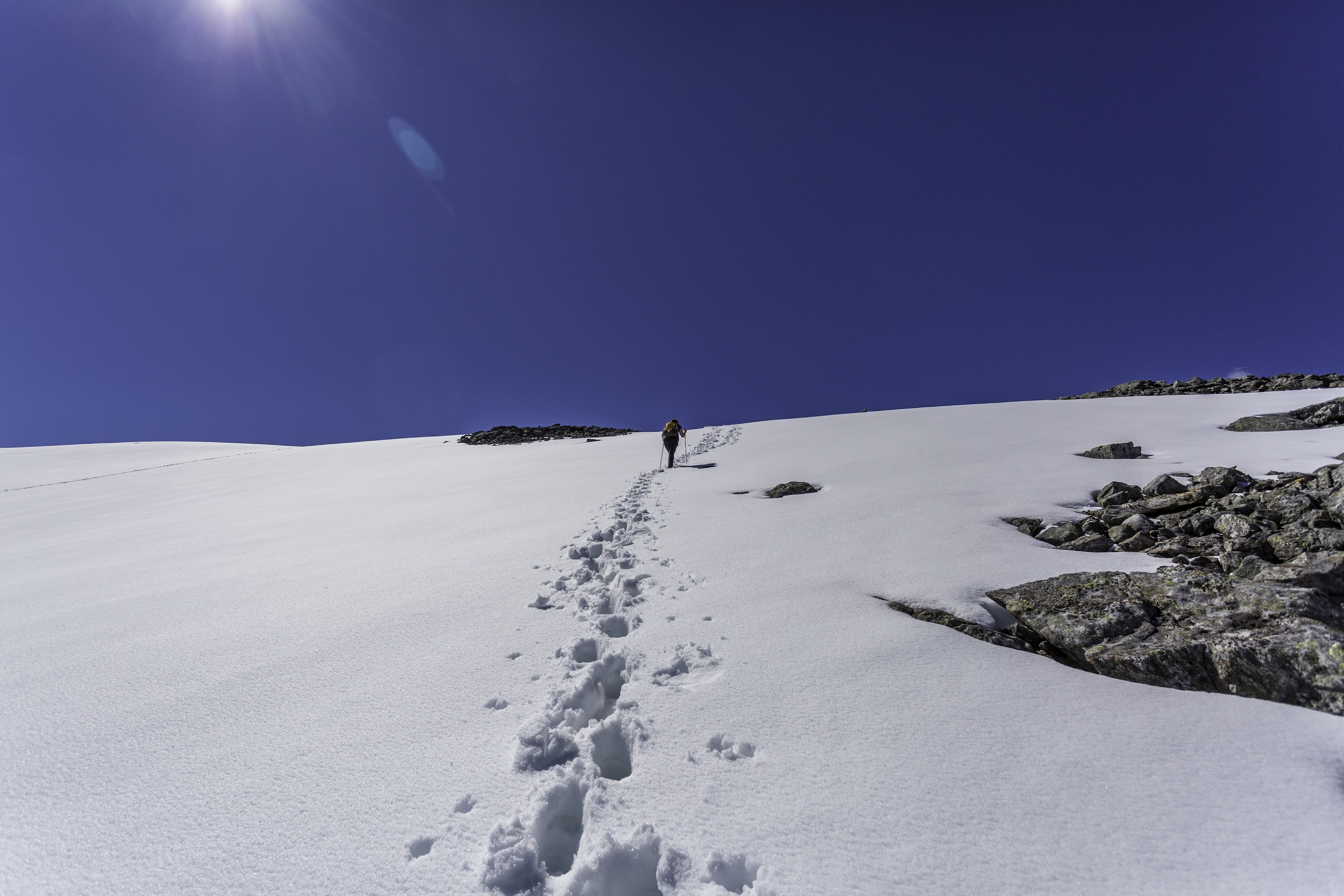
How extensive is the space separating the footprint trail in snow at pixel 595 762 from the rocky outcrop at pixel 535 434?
1899cm

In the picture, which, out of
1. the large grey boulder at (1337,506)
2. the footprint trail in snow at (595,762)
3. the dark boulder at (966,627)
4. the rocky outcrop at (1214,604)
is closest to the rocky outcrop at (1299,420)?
the rocky outcrop at (1214,604)

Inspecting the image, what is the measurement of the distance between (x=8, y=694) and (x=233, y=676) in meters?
1.49

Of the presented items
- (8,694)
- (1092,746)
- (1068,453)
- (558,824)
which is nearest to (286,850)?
(558,824)

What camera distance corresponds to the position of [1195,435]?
991 centimetres

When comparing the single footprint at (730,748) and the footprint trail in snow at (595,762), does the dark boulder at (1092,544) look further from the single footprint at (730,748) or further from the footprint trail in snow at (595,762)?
the single footprint at (730,748)

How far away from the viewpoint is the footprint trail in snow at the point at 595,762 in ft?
6.71

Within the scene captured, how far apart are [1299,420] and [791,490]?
10.8 metres

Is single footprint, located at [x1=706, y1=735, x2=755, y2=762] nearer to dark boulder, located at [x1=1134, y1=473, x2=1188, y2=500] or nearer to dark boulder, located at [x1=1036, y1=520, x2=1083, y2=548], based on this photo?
dark boulder, located at [x1=1036, y1=520, x2=1083, y2=548]

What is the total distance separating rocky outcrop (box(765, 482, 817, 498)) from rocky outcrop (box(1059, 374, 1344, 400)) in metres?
20.3

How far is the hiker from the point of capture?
13227 mm

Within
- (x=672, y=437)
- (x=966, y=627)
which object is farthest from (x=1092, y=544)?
(x=672, y=437)

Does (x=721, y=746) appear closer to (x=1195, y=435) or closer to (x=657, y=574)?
(x=657, y=574)

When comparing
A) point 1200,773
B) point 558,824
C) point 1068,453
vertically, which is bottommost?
point 558,824

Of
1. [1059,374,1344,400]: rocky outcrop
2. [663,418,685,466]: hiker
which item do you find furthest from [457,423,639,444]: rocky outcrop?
[1059,374,1344,400]: rocky outcrop
